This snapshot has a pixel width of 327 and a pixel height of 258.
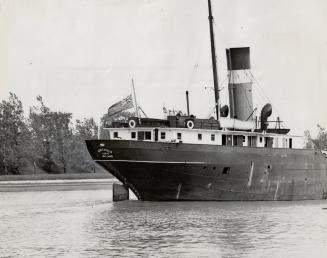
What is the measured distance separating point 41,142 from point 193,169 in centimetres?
5043

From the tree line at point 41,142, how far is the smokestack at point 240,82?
35.7 meters

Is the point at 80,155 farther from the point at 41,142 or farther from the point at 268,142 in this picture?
the point at 268,142

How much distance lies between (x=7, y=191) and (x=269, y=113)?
71.5 ft

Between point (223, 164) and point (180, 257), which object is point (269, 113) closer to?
point (223, 164)

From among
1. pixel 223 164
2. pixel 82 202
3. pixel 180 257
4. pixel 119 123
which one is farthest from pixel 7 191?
pixel 180 257

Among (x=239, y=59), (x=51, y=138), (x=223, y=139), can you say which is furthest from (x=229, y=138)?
(x=51, y=138)

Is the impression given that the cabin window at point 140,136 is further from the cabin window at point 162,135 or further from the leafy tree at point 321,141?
the leafy tree at point 321,141

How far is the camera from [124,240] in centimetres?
2439

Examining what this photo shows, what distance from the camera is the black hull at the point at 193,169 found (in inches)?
1452

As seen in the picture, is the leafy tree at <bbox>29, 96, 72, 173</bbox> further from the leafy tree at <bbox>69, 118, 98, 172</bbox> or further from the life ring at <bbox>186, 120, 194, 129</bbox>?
the life ring at <bbox>186, 120, 194, 129</bbox>

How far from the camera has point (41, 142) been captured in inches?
3356

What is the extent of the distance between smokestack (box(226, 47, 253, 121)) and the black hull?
4110 millimetres

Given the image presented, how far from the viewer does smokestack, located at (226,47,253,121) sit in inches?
1761

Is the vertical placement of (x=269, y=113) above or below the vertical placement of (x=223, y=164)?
above
